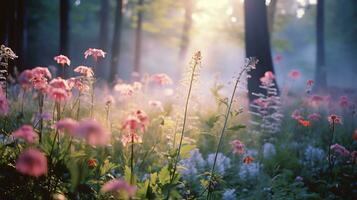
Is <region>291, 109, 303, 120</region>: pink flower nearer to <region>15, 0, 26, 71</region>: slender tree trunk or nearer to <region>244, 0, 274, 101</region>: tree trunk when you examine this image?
<region>244, 0, 274, 101</region>: tree trunk

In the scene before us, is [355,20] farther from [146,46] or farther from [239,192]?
[239,192]

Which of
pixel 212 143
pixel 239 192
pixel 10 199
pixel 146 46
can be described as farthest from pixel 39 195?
pixel 146 46

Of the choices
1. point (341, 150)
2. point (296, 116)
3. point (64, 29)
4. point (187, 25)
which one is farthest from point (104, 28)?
point (341, 150)

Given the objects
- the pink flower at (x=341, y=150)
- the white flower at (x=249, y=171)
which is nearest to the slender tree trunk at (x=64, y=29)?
the white flower at (x=249, y=171)

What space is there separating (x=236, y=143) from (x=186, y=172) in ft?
2.32

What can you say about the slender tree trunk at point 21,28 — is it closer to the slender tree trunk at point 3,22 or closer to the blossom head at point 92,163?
the slender tree trunk at point 3,22

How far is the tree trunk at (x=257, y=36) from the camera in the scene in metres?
9.28

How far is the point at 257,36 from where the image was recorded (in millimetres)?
9414

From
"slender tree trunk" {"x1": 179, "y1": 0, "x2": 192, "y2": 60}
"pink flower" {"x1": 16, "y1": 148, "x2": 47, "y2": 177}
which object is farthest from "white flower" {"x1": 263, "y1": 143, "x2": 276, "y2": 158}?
"slender tree trunk" {"x1": 179, "y1": 0, "x2": 192, "y2": 60}

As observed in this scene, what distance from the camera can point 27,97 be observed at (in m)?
7.94

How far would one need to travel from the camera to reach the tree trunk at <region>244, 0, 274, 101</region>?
30.5 ft

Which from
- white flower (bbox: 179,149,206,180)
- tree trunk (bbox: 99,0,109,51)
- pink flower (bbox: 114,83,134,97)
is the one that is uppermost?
tree trunk (bbox: 99,0,109,51)

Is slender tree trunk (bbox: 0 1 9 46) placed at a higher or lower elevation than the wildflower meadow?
higher

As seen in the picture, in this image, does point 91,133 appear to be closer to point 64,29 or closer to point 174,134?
point 174,134
